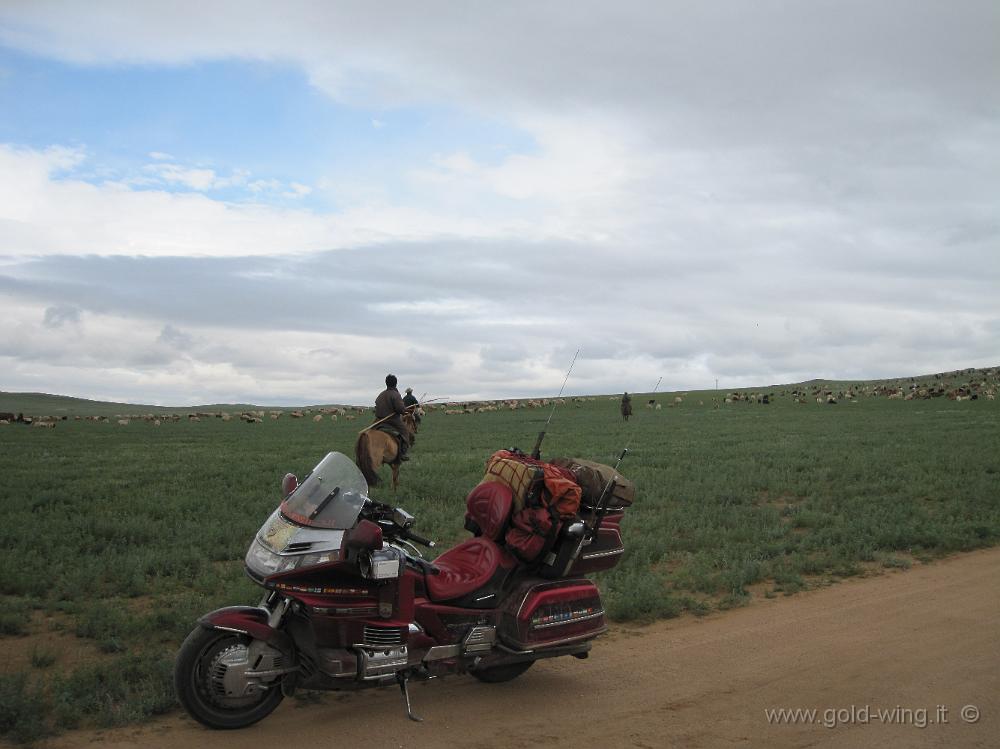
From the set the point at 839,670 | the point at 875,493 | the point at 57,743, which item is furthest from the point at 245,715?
the point at 875,493

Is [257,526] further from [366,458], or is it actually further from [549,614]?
[549,614]

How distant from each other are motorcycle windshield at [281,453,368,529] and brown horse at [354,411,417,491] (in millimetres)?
10575

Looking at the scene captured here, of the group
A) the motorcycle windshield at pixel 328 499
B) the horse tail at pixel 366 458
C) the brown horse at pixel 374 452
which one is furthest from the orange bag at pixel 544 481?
the horse tail at pixel 366 458

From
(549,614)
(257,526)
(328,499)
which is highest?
(328,499)

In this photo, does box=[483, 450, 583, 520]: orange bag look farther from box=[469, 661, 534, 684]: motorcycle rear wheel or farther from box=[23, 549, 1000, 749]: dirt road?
box=[23, 549, 1000, 749]: dirt road

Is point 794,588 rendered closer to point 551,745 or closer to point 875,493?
point 551,745

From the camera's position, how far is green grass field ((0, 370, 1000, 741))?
754cm

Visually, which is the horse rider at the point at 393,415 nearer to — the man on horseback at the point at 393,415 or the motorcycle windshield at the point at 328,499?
the man on horseback at the point at 393,415

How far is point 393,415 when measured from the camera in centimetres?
1772

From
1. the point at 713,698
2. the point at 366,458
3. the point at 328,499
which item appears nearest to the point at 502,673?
the point at 713,698

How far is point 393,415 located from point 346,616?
1200cm

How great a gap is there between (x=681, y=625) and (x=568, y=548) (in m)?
2.84

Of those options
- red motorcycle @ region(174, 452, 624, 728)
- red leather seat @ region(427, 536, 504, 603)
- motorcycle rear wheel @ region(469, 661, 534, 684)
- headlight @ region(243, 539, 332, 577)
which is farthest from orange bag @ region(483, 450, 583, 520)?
headlight @ region(243, 539, 332, 577)

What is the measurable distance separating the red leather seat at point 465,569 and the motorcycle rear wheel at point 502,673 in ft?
2.85
